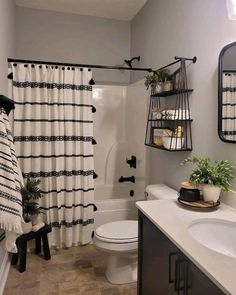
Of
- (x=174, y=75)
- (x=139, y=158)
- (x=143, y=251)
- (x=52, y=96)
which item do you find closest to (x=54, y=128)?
(x=52, y=96)

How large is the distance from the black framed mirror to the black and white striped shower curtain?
1330mm

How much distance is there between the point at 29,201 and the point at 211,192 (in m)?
1.57

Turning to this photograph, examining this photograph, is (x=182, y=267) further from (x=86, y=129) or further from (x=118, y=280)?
(x=86, y=129)

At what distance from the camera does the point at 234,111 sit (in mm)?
1469

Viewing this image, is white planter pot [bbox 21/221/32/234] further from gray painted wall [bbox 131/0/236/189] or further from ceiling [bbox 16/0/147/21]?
ceiling [bbox 16/0/147/21]

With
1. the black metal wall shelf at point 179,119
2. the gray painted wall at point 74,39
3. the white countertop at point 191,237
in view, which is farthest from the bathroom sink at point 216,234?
the gray painted wall at point 74,39

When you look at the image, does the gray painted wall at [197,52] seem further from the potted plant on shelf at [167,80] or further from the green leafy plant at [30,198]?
the green leafy plant at [30,198]

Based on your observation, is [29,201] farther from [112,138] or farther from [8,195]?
[112,138]

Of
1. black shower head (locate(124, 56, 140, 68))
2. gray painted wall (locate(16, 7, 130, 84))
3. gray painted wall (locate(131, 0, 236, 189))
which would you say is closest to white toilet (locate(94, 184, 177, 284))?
gray painted wall (locate(131, 0, 236, 189))

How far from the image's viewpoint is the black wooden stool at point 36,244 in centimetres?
212

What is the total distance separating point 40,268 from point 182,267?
1.61 meters

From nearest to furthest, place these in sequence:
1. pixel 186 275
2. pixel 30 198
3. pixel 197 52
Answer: pixel 186 275 < pixel 197 52 < pixel 30 198

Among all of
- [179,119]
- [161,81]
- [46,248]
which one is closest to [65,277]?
[46,248]

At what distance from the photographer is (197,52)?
1810 millimetres
